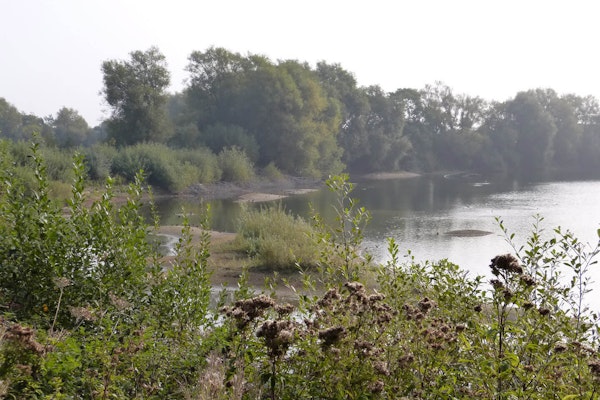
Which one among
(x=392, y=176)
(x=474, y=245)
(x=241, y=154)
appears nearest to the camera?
(x=474, y=245)

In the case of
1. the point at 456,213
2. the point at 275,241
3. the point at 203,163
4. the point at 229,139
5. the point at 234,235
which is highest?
the point at 229,139

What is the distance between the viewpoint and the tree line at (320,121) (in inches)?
1879

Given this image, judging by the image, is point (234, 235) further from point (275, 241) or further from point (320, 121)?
point (320, 121)

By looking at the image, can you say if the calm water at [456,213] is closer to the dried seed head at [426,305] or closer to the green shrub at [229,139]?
the dried seed head at [426,305]

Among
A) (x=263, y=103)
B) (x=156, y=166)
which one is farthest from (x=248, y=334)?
(x=263, y=103)

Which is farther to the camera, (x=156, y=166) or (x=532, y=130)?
(x=532, y=130)

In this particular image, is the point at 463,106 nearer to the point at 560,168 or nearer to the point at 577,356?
the point at 560,168

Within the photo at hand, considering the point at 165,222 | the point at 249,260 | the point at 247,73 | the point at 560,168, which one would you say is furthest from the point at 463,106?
the point at 249,260

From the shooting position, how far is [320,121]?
59438 millimetres

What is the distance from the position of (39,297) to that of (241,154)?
4447 centimetres

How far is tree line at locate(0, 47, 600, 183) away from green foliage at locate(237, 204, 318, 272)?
28340mm

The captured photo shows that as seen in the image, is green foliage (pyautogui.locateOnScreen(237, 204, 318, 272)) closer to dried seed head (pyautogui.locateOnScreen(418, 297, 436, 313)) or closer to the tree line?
dried seed head (pyautogui.locateOnScreen(418, 297, 436, 313))

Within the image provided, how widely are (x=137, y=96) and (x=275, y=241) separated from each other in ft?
108

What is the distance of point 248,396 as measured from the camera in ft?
11.7
